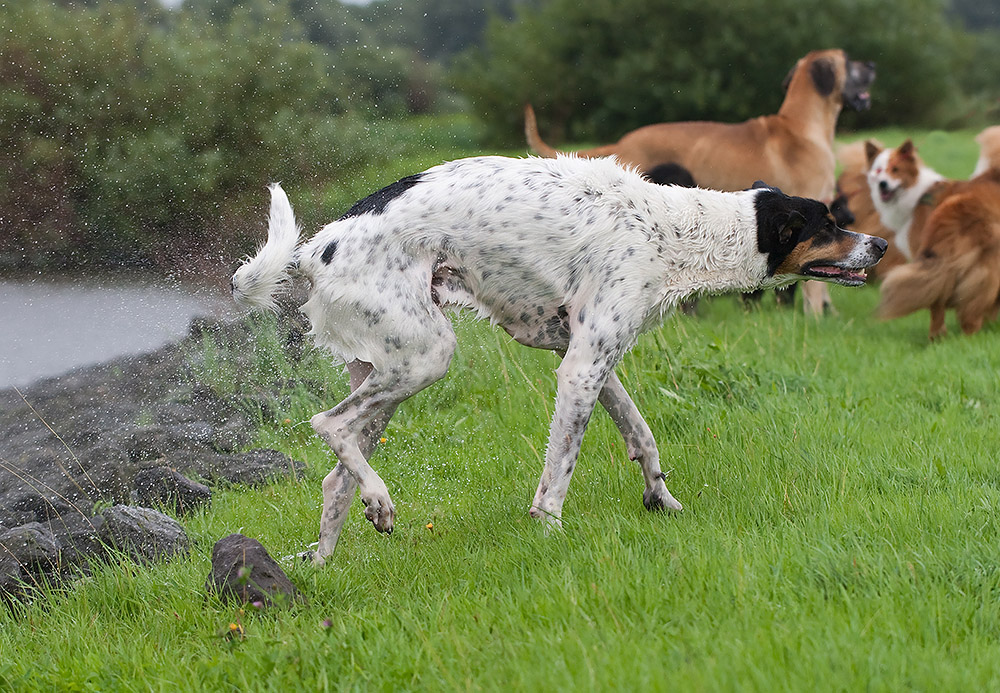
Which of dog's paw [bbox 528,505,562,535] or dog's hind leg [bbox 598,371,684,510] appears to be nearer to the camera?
dog's paw [bbox 528,505,562,535]

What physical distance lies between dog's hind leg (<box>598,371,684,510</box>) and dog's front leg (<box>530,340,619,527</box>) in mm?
359

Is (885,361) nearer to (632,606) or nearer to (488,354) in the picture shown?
(488,354)

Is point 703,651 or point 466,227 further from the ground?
point 466,227

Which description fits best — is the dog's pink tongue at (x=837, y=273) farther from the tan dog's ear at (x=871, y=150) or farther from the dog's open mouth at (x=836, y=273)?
the tan dog's ear at (x=871, y=150)

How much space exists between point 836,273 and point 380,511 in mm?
2161

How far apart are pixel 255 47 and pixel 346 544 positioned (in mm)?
9945

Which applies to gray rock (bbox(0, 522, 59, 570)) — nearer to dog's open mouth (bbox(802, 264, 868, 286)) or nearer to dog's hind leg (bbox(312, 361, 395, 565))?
dog's hind leg (bbox(312, 361, 395, 565))

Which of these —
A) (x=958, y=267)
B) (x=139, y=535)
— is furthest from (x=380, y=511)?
(x=958, y=267)

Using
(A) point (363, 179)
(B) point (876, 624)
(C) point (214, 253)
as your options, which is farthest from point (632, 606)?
(A) point (363, 179)

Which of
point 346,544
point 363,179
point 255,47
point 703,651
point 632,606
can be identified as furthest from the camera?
point 255,47

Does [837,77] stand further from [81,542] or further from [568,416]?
[81,542]

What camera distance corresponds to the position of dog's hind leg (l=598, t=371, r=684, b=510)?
13.6ft

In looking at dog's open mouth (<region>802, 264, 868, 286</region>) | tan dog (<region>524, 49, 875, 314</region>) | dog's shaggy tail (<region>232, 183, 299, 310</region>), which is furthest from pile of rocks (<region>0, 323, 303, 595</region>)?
tan dog (<region>524, 49, 875, 314</region>)

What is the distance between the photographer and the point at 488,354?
273 inches
